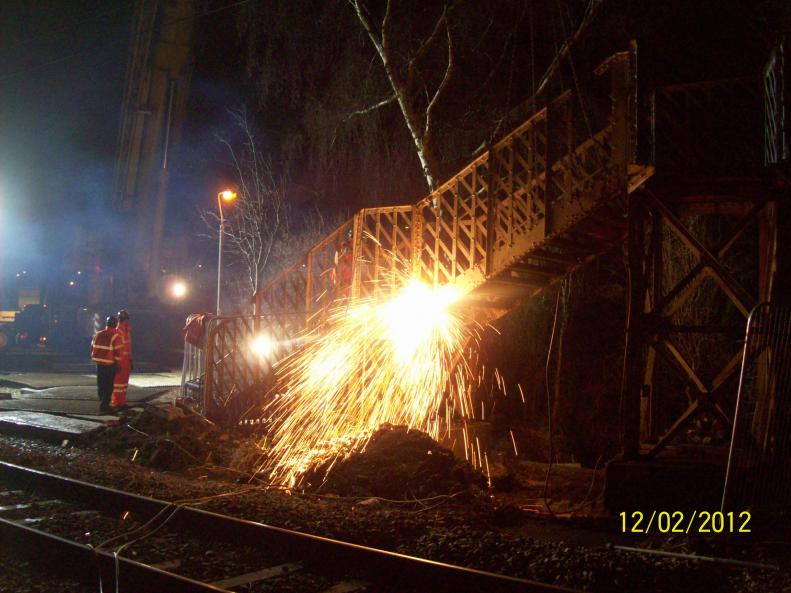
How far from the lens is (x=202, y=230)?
37125 mm

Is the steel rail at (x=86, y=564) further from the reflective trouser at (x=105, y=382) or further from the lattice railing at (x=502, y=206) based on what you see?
the reflective trouser at (x=105, y=382)

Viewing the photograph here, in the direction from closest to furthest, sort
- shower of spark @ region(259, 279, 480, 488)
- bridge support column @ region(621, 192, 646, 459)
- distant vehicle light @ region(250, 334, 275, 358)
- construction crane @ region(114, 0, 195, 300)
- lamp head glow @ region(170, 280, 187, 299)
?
bridge support column @ region(621, 192, 646, 459)
shower of spark @ region(259, 279, 480, 488)
distant vehicle light @ region(250, 334, 275, 358)
construction crane @ region(114, 0, 195, 300)
lamp head glow @ region(170, 280, 187, 299)

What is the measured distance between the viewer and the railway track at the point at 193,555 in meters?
5.21

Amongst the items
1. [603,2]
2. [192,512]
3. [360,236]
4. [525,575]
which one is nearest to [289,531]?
[192,512]

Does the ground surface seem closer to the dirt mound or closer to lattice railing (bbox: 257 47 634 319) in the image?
the dirt mound

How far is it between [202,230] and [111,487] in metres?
30.1

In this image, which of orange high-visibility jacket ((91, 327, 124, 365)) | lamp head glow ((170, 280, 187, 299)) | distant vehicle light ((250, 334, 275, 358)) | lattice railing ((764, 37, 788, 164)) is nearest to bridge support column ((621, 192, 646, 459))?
lattice railing ((764, 37, 788, 164))

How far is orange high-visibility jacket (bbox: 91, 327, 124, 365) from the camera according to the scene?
12.9m

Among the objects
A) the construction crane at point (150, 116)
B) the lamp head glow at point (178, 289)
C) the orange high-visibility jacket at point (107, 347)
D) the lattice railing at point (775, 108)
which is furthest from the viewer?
the lamp head glow at point (178, 289)

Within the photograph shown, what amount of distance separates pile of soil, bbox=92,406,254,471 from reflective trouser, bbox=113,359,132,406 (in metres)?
1.07

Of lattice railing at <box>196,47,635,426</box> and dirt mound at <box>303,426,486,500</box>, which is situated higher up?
lattice railing at <box>196,47,635,426</box>

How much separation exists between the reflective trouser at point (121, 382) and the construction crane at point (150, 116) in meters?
10.5

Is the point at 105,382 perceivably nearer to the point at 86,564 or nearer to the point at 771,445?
the point at 86,564

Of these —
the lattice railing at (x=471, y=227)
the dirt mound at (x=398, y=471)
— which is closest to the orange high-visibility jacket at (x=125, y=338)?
the lattice railing at (x=471, y=227)
